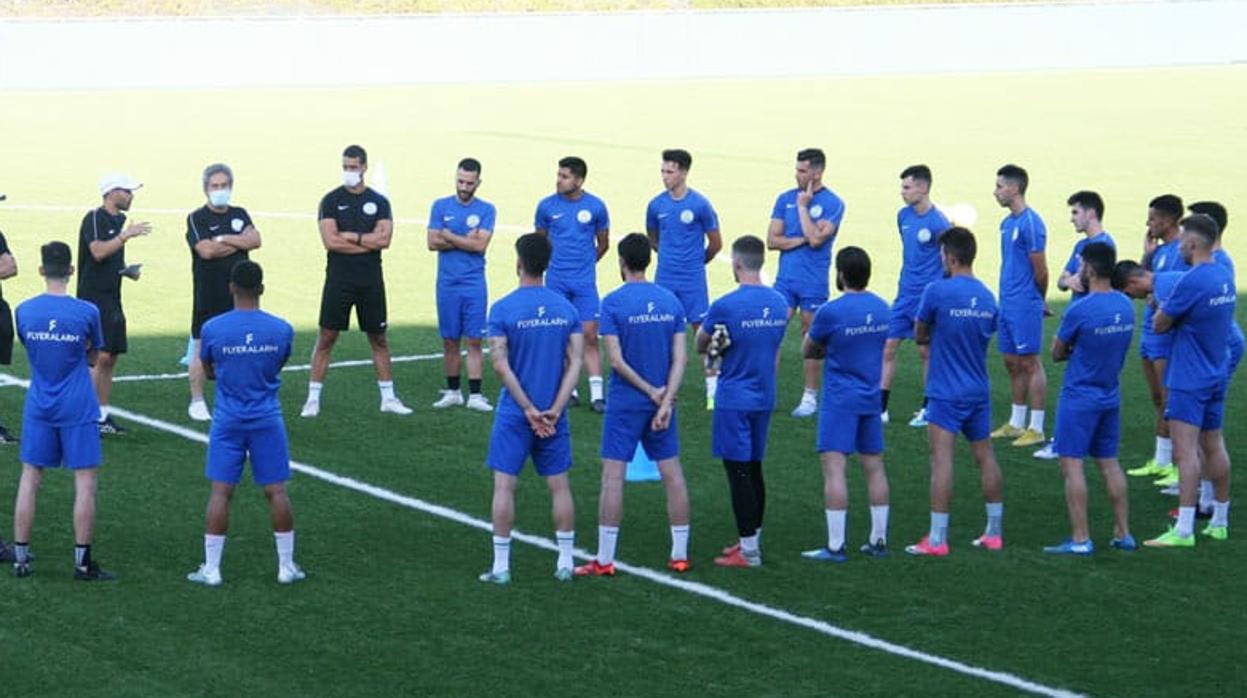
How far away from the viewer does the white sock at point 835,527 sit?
503 inches

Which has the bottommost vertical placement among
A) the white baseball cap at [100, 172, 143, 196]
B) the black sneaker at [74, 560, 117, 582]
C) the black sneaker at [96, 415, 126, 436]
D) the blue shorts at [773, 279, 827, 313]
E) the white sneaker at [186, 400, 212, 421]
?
the black sneaker at [74, 560, 117, 582]

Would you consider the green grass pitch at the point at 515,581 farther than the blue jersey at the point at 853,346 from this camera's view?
No

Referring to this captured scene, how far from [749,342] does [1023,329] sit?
4.41m

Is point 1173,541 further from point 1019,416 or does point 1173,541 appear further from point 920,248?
point 920,248

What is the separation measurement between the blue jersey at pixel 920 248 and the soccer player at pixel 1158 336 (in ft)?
6.86

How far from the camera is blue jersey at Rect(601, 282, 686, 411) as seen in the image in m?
12.3

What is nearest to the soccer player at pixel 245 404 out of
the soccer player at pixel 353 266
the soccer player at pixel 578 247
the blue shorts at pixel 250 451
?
the blue shorts at pixel 250 451

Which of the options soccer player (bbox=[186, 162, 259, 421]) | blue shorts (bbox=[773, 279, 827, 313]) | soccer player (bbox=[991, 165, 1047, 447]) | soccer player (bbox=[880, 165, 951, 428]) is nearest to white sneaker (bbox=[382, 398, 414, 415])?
soccer player (bbox=[186, 162, 259, 421])

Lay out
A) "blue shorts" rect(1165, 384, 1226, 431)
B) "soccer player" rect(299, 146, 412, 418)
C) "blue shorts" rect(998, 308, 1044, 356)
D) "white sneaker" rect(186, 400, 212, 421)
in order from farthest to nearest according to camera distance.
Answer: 1. "soccer player" rect(299, 146, 412, 418)
2. "white sneaker" rect(186, 400, 212, 421)
3. "blue shorts" rect(998, 308, 1044, 356)
4. "blue shorts" rect(1165, 384, 1226, 431)

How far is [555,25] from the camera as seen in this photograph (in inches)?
2156

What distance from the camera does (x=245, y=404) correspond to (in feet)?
39.1

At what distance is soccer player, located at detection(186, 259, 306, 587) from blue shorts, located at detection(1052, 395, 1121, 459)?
484cm

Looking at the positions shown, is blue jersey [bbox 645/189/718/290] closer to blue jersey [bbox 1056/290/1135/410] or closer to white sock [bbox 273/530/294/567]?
blue jersey [bbox 1056/290/1135/410]

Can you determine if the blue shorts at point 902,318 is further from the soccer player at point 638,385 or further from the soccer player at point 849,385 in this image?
the soccer player at point 638,385
